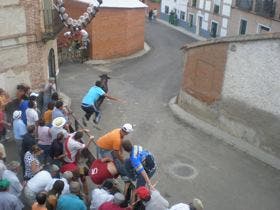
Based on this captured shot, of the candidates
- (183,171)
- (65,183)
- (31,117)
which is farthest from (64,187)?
(183,171)

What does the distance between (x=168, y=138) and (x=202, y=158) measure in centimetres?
168

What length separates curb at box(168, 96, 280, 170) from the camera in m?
13.8

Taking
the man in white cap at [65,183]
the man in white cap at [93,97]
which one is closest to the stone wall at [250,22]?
the man in white cap at [93,97]

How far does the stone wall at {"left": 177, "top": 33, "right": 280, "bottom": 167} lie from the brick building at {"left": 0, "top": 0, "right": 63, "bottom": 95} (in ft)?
18.5

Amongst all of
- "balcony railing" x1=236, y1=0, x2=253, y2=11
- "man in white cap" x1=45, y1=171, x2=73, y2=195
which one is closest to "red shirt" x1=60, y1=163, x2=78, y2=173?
"man in white cap" x1=45, y1=171, x2=73, y2=195

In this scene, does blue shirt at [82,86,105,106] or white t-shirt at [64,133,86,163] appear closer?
white t-shirt at [64,133,86,163]

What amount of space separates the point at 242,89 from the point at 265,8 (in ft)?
44.2

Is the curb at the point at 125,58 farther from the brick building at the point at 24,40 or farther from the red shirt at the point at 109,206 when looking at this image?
the red shirt at the point at 109,206

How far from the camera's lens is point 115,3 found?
79.4ft

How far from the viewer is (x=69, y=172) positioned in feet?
28.9

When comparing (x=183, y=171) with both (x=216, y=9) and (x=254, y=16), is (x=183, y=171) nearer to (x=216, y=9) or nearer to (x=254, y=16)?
(x=254, y=16)

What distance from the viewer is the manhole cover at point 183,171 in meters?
12.7

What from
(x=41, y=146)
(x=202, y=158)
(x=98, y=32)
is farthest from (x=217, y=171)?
(x=98, y=32)

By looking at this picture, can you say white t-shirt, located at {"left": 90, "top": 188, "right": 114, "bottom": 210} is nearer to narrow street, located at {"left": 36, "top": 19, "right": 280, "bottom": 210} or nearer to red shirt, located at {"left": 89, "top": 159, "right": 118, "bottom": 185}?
red shirt, located at {"left": 89, "top": 159, "right": 118, "bottom": 185}
